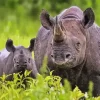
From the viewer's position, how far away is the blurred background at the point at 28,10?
70.6 ft

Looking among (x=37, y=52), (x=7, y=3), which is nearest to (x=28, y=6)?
(x=7, y=3)

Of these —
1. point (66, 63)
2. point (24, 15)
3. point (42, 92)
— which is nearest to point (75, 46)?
point (66, 63)

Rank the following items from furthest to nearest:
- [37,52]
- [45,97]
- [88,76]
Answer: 1. [37,52]
2. [88,76]
3. [45,97]

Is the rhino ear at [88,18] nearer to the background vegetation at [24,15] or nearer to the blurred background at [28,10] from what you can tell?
the background vegetation at [24,15]

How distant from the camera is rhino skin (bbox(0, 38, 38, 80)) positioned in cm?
1058

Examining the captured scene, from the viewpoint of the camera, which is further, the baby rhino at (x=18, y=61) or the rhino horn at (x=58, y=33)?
the baby rhino at (x=18, y=61)

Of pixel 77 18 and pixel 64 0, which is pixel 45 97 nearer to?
pixel 77 18

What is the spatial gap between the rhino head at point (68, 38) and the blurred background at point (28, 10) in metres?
11.7

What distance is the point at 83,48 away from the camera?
8.85 m

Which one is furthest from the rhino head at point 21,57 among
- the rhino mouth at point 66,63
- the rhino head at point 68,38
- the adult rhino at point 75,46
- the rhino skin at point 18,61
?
the rhino mouth at point 66,63

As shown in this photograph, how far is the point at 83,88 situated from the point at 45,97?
7.06 feet

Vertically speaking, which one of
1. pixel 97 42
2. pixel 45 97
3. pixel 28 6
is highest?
pixel 28 6

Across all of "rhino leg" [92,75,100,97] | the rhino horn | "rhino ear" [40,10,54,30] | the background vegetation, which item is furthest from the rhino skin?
the background vegetation

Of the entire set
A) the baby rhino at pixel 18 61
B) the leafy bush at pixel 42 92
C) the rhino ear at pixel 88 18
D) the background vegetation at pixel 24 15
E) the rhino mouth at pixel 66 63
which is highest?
the background vegetation at pixel 24 15
